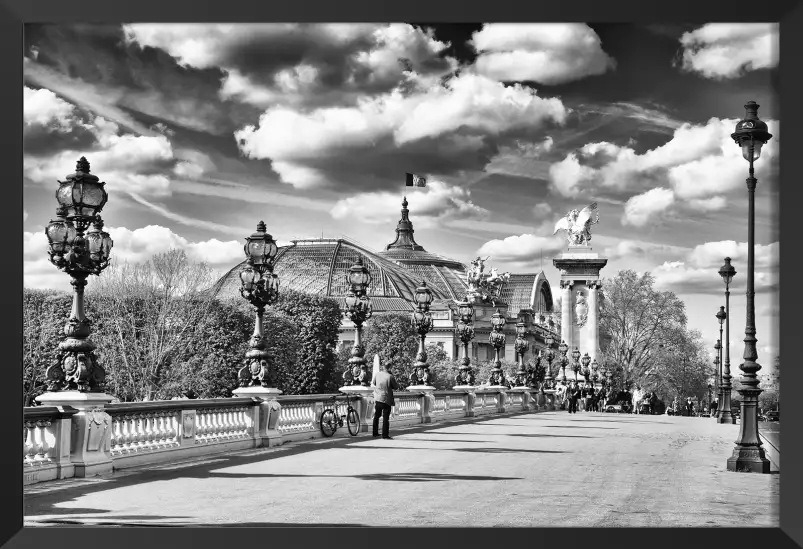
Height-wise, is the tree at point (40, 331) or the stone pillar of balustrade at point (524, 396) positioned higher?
the tree at point (40, 331)

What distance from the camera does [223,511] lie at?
13.0 m

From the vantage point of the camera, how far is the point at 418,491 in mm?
15406

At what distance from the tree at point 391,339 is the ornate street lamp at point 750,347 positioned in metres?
97.3

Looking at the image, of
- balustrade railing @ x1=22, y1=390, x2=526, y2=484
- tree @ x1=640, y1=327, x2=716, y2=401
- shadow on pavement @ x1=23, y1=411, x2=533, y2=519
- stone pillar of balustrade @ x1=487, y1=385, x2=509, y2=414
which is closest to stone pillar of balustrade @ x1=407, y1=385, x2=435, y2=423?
balustrade railing @ x1=22, y1=390, x2=526, y2=484

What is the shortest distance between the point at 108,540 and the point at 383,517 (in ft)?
10.1

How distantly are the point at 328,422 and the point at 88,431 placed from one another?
1107 centimetres

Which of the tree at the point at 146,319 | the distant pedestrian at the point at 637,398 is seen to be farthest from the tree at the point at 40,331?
the distant pedestrian at the point at 637,398

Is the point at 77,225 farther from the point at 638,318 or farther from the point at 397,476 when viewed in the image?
the point at 638,318

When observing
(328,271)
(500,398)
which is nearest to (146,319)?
(500,398)

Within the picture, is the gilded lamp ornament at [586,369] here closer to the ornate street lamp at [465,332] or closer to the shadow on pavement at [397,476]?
the ornate street lamp at [465,332]

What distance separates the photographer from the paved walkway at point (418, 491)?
1284 centimetres

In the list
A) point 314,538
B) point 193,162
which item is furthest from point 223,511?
point 193,162
